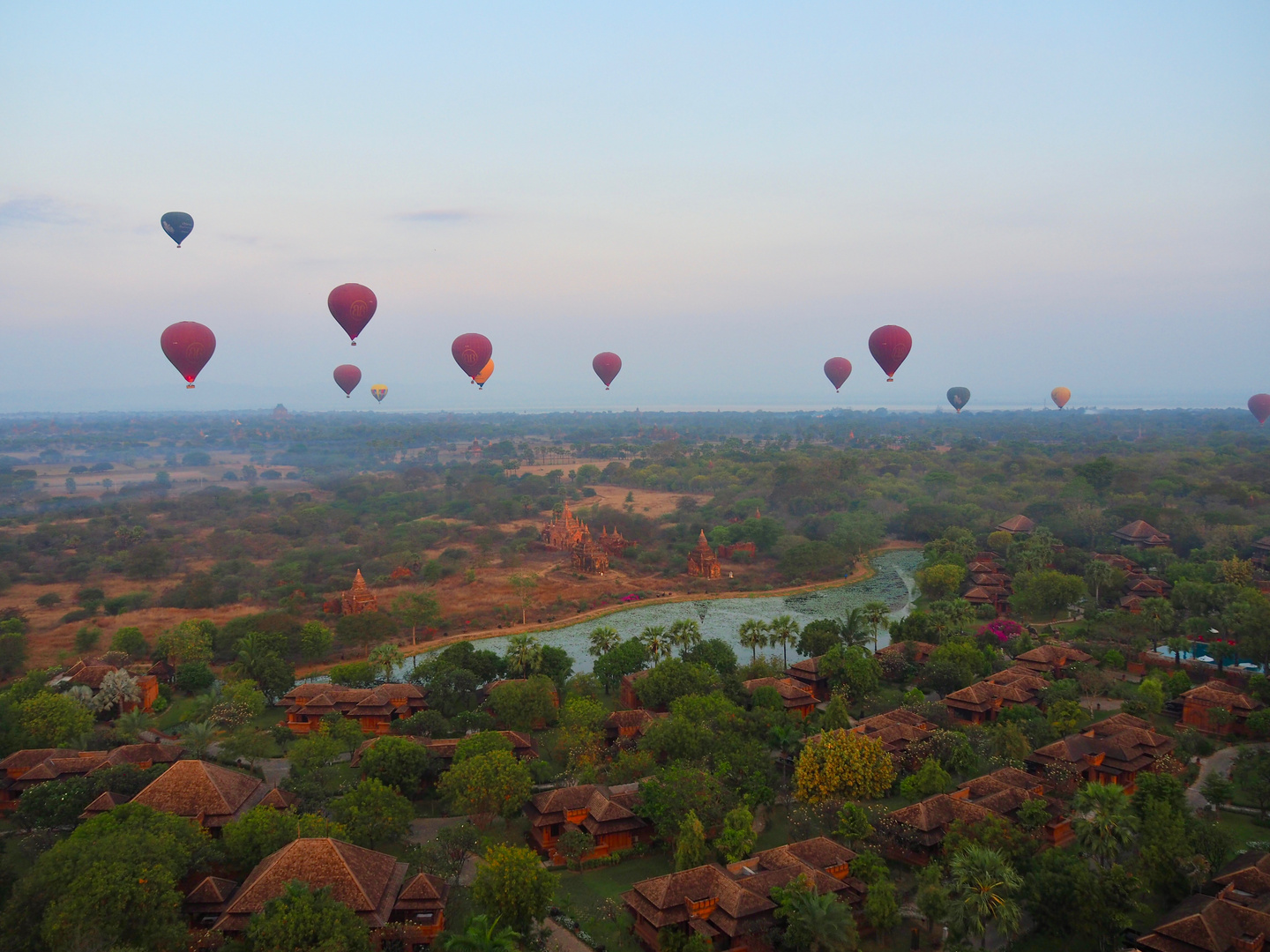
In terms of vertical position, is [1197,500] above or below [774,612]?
above

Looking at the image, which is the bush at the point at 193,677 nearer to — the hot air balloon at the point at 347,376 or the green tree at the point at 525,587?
the green tree at the point at 525,587

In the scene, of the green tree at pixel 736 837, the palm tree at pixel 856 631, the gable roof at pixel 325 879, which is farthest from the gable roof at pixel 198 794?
the palm tree at pixel 856 631

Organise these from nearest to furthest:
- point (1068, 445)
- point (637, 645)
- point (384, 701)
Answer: point (384, 701) < point (637, 645) < point (1068, 445)

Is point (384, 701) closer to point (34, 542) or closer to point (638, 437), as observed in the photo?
point (34, 542)

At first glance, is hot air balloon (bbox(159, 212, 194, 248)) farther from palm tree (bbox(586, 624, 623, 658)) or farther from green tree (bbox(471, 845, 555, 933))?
green tree (bbox(471, 845, 555, 933))

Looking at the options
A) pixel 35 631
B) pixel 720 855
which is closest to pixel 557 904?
pixel 720 855

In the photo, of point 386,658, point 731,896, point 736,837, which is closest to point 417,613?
point 386,658
